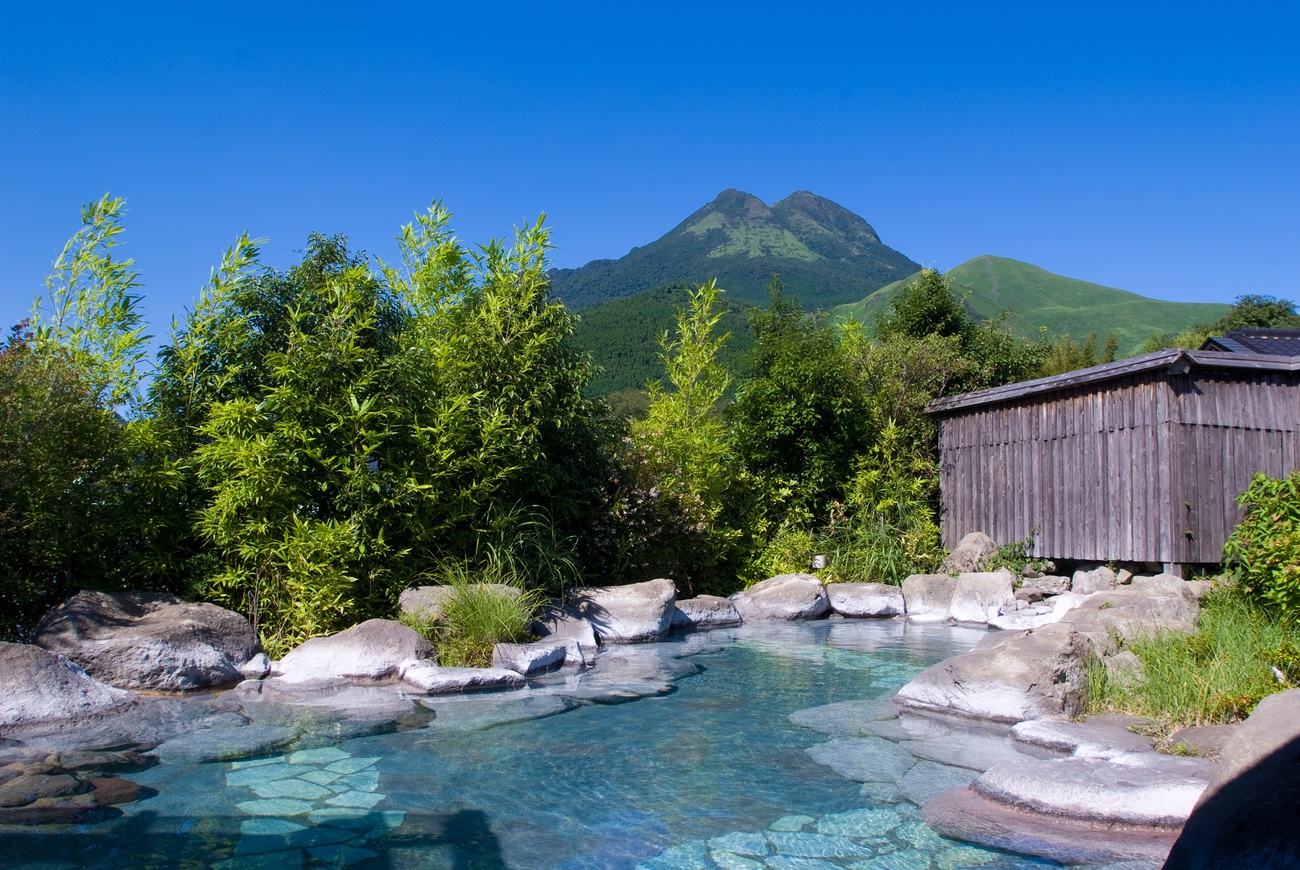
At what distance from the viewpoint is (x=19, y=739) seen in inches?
201

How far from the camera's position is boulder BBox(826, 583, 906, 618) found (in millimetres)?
11328

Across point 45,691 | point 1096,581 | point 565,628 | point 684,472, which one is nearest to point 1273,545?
point 1096,581

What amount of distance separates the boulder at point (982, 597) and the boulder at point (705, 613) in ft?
8.84

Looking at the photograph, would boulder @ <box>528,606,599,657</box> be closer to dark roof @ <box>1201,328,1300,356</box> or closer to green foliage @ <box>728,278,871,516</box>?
green foliage @ <box>728,278,871,516</box>

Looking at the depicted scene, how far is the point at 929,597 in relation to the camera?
11.3 m

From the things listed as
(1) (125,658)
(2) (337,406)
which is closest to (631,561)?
(2) (337,406)

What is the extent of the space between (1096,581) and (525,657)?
6.72 metres

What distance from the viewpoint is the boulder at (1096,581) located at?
10154 millimetres

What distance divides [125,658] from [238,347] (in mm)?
2823

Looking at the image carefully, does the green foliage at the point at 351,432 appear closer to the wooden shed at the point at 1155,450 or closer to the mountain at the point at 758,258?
the wooden shed at the point at 1155,450

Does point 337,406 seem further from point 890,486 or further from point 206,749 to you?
point 890,486

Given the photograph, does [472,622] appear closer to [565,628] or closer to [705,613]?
[565,628]

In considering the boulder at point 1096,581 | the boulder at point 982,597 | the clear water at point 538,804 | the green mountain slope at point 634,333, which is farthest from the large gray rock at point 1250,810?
the green mountain slope at point 634,333

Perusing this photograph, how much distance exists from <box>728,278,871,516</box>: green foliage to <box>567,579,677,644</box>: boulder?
4.21 m
